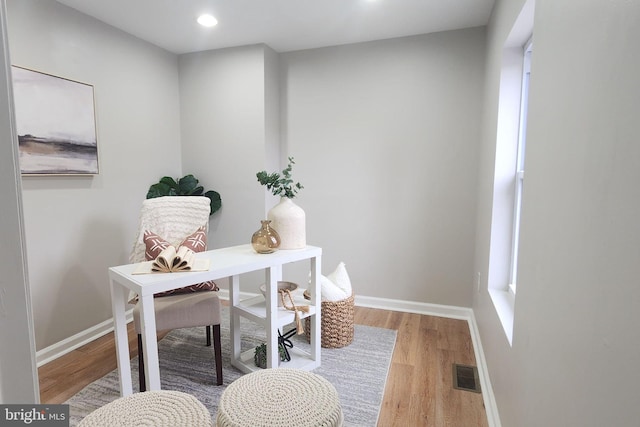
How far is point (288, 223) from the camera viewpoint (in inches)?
79.8

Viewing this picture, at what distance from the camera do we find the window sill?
1.51 m

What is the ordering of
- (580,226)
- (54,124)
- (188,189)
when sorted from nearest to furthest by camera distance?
(580,226)
(54,124)
(188,189)

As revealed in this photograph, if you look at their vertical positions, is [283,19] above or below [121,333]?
above

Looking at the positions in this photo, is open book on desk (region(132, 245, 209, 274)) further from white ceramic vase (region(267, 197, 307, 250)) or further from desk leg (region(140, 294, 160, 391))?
white ceramic vase (region(267, 197, 307, 250))

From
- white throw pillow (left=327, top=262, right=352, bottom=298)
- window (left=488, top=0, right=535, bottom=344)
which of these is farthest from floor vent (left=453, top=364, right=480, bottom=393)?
white throw pillow (left=327, top=262, right=352, bottom=298)

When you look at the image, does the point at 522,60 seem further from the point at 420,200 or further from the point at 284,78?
the point at 284,78

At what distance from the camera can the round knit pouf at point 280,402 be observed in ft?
3.11

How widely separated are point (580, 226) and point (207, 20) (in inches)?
109

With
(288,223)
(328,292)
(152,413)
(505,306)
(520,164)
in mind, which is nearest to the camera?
(152,413)

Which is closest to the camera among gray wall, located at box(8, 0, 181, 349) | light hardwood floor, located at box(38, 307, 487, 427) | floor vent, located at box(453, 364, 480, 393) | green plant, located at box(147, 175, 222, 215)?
light hardwood floor, located at box(38, 307, 487, 427)

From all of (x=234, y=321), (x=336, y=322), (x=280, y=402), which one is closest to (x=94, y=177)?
(x=234, y=321)

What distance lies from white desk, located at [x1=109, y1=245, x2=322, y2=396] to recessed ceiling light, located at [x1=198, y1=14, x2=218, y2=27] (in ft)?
5.79

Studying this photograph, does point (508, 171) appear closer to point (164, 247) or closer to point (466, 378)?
point (466, 378)

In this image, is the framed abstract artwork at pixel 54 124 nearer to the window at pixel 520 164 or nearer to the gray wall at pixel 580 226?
the gray wall at pixel 580 226
